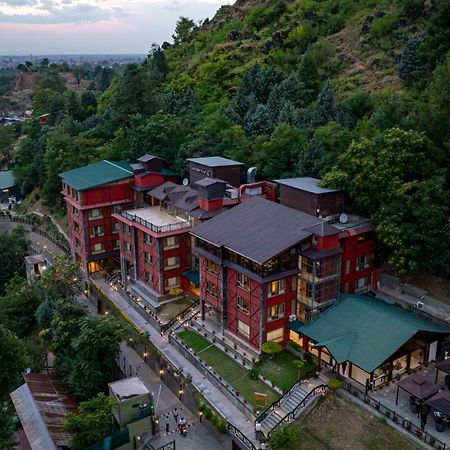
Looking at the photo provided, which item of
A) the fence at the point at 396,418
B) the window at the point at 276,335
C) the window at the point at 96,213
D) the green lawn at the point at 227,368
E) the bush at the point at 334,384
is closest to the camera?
the fence at the point at 396,418

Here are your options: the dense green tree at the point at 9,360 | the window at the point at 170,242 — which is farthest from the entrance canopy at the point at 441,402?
the dense green tree at the point at 9,360

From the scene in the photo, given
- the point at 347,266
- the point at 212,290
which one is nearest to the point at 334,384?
the point at 347,266

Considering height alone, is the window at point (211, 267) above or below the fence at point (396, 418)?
above

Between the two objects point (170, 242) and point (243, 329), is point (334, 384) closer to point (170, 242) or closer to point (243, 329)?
point (243, 329)

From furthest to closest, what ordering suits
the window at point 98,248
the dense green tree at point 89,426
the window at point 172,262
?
the window at point 98,248 < the window at point 172,262 < the dense green tree at point 89,426

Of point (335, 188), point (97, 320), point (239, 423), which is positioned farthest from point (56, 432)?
point (335, 188)

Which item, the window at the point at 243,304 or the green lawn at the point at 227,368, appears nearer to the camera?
the green lawn at the point at 227,368

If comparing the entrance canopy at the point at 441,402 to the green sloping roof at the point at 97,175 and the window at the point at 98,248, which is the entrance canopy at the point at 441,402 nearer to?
the green sloping roof at the point at 97,175

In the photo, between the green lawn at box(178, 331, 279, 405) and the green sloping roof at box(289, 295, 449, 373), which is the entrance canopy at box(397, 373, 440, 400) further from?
the green lawn at box(178, 331, 279, 405)

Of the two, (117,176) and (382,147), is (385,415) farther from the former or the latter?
(117,176)
